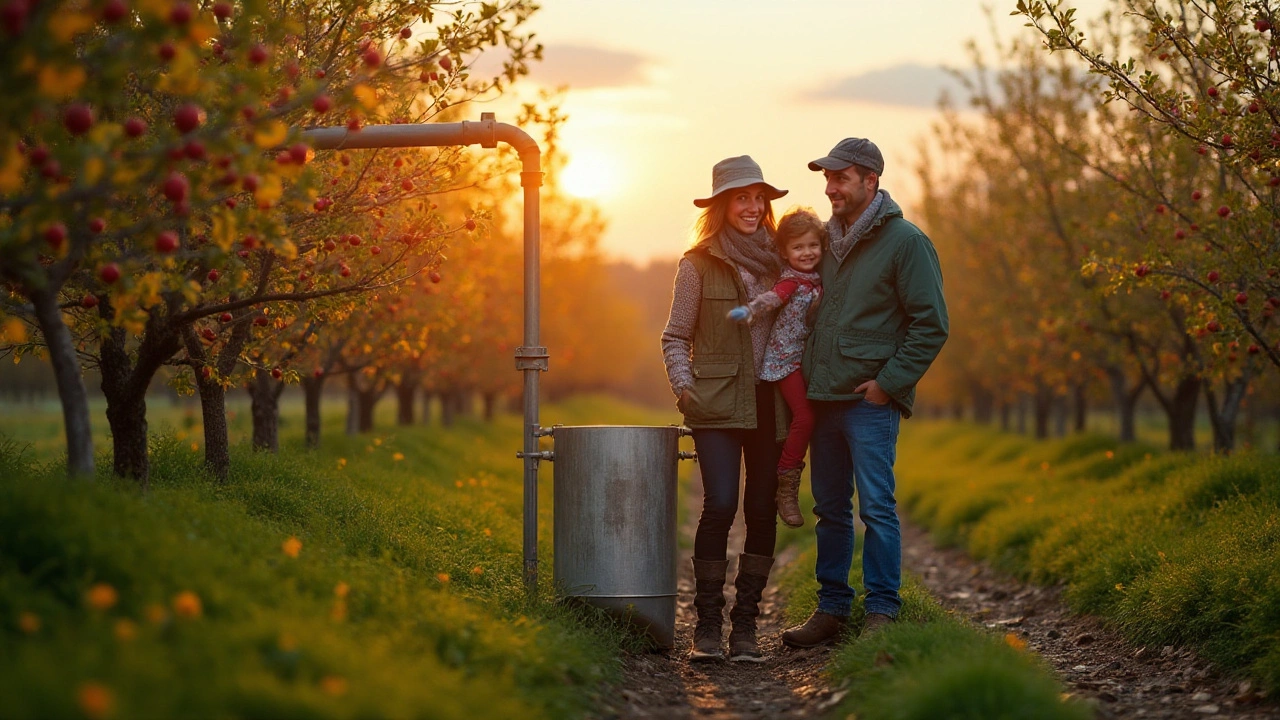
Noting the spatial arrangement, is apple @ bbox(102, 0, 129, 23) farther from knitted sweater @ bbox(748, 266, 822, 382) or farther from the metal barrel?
knitted sweater @ bbox(748, 266, 822, 382)

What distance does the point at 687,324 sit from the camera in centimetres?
674

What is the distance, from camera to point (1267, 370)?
12.0m

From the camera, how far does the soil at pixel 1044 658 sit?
220 inches

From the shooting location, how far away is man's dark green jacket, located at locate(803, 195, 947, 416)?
6473 millimetres

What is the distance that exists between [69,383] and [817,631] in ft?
14.1

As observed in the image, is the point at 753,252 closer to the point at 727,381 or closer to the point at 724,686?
the point at 727,381

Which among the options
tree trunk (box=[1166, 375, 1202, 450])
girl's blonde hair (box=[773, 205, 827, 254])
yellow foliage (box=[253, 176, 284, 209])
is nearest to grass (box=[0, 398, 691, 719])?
yellow foliage (box=[253, 176, 284, 209])

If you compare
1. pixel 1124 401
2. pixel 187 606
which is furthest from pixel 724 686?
pixel 1124 401

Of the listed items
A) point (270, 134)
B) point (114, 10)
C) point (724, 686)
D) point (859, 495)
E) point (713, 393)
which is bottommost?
point (724, 686)

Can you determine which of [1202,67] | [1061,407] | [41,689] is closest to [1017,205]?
[1202,67]

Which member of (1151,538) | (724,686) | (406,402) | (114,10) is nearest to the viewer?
(114,10)

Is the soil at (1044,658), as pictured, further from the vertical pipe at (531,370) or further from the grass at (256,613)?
the vertical pipe at (531,370)

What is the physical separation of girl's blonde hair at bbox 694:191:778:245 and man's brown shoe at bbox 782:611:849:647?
7.65 feet

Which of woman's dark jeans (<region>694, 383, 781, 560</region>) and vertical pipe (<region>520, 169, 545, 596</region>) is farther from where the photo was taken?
vertical pipe (<region>520, 169, 545, 596</region>)
